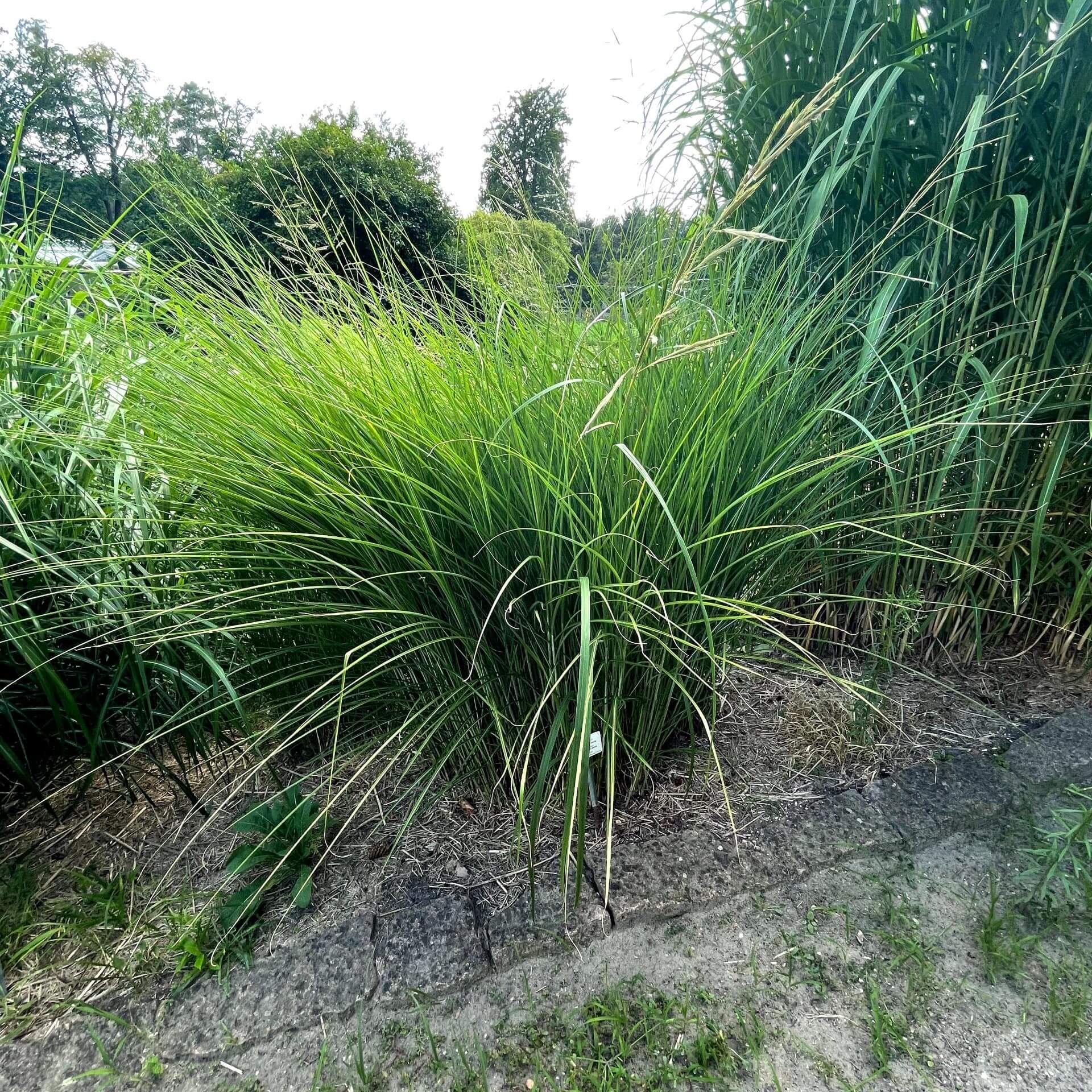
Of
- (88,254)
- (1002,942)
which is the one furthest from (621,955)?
(88,254)

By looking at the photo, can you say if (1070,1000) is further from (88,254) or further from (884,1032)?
(88,254)

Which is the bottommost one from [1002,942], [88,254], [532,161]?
[1002,942]

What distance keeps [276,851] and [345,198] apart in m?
2.19

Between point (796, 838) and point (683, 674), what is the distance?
361 millimetres

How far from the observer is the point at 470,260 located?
4.84ft

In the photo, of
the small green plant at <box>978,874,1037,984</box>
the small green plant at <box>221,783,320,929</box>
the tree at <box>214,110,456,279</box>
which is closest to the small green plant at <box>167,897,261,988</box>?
the small green plant at <box>221,783,320,929</box>

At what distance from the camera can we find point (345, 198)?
221 cm

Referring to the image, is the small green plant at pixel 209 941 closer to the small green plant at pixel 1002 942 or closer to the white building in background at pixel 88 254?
the small green plant at pixel 1002 942

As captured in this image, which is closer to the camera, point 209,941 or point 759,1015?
point 759,1015

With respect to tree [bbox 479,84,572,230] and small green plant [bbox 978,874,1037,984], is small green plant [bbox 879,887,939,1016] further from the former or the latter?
tree [bbox 479,84,572,230]

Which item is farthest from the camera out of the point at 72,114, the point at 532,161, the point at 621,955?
the point at 72,114

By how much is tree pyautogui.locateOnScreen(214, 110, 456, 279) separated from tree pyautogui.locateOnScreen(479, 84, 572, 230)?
26cm

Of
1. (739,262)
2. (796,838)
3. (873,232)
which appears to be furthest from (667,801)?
(873,232)

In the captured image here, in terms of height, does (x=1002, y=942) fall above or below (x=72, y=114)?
below
